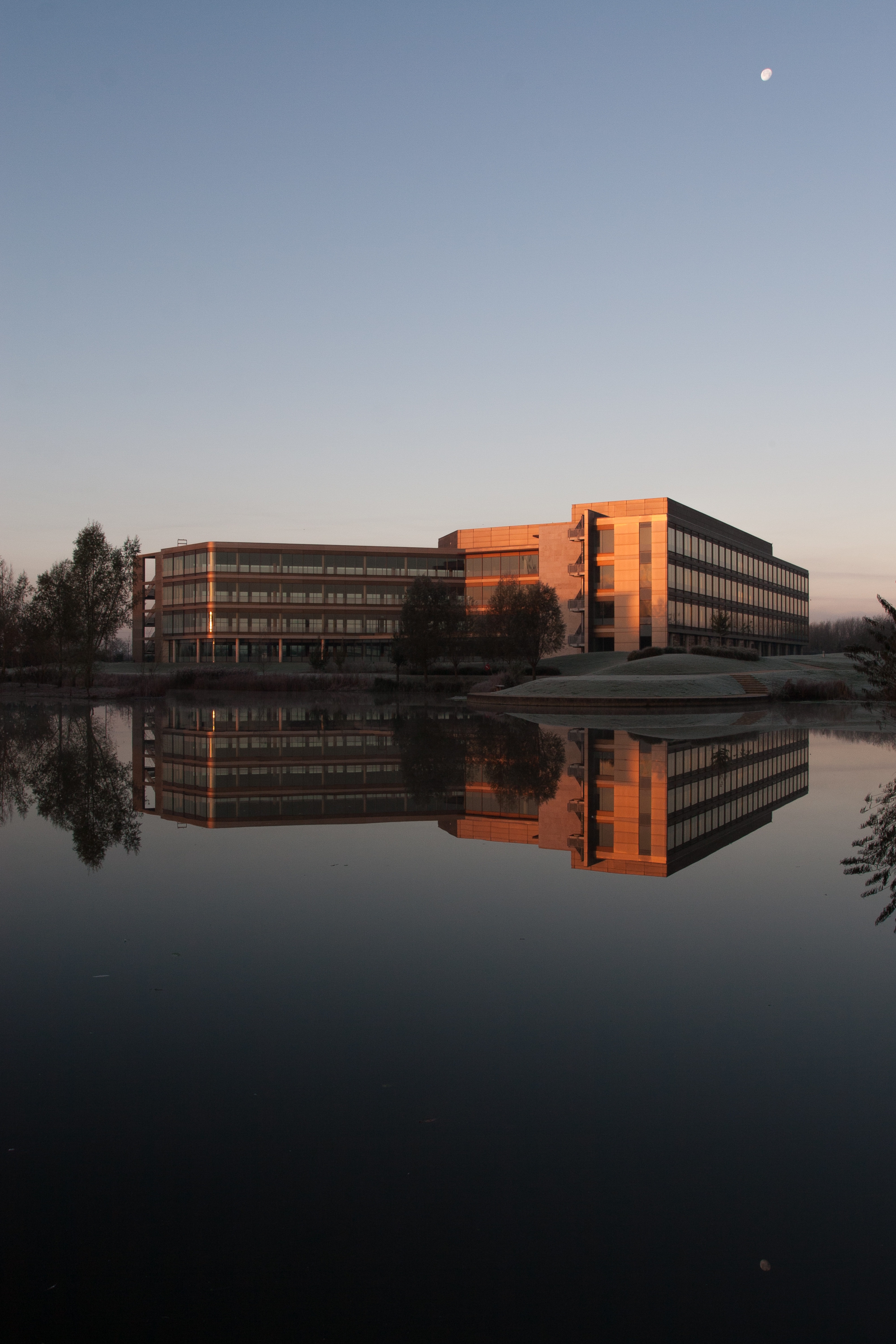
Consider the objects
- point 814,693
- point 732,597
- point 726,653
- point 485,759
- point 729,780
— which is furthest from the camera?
point 732,597

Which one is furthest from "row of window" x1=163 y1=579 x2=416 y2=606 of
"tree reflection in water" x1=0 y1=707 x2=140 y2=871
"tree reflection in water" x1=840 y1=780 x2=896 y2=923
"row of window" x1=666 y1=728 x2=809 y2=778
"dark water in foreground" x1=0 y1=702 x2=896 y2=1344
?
"dark water in foreground" x1=0 y1=702 x2=896 y2=1344

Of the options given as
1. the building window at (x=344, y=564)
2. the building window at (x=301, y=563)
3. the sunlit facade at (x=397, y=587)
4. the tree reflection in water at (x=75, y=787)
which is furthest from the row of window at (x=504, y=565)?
the tree reflection in water at (x=75, y=787)

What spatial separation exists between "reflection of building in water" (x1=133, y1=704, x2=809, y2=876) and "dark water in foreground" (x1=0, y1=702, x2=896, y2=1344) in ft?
2.85

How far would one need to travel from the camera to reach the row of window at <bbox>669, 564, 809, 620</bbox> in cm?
7588

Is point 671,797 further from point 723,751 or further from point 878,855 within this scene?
point 723,751

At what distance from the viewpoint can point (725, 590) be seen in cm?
8644

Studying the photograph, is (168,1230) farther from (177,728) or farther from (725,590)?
(725,590)

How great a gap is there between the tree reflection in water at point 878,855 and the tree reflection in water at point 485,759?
11.7ft

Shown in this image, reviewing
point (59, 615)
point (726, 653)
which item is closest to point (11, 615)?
point (59, 615)

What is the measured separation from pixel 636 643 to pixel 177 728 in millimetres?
53573

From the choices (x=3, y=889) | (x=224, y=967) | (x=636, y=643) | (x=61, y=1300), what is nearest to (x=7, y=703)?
(x=3, y=889)

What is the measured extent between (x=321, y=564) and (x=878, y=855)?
88105 millimetres

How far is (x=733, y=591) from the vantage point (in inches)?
3487

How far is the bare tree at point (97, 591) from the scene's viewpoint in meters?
47.3
